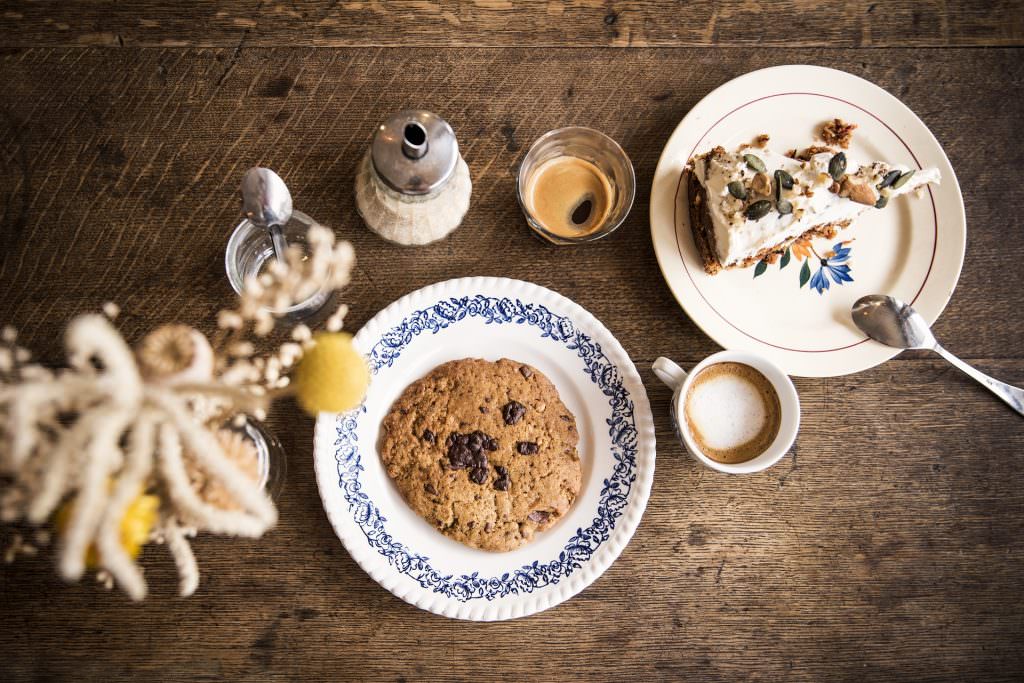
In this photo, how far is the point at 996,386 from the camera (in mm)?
1523

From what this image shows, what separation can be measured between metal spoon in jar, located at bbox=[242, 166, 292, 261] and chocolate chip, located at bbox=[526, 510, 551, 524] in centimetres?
74

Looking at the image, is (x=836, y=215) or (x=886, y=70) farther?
(x=886, y=70)

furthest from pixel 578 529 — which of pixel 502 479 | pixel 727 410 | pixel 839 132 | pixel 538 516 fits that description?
pixel 839 132

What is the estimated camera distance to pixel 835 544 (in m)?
1.53

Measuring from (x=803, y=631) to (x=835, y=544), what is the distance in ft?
0.69

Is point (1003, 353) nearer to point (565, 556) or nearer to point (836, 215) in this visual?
point (836, 215)

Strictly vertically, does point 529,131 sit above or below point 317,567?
above

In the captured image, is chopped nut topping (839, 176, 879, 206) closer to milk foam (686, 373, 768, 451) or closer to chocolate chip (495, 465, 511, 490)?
milk foam (686, 373, 768, 451)

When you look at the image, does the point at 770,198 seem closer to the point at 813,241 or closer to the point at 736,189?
the point at 736,189

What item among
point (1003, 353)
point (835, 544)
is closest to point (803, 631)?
point (835, 544)

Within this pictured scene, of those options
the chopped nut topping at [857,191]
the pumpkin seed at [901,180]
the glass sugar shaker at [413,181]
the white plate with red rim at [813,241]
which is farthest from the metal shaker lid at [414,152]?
the pumpkin seed at [901,180]

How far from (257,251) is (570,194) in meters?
0.71

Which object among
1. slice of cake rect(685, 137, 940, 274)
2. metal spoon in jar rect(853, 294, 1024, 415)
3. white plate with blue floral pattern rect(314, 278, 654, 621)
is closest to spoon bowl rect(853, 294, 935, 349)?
metal spoon in jar rect(853, 294, 1024, 415)

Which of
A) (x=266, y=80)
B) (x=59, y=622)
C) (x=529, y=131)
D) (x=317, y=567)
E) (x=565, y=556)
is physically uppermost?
(x=529, y=131)
